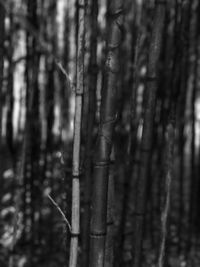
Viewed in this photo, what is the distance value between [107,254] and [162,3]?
602 millimetres

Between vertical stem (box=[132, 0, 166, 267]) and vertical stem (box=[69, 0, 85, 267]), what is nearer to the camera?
vertical stem (box=[69, 0, 85, 267])

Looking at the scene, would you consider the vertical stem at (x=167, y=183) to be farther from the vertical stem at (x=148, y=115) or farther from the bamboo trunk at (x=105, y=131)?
the bamboo trunk at (x=105, y=131)

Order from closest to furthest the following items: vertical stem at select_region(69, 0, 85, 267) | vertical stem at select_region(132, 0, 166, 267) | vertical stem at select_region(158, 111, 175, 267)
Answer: vertical stem at select_region(69, 0, 85, 267) < vertical stem at select_region(132, 0, 166, 267) < vertical stem at select_region(158, 111, 175, 267)

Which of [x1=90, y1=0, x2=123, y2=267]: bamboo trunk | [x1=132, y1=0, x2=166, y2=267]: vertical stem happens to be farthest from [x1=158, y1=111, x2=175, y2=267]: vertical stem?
[x1=90, y1=0, x2=123, y2=267]: bamboo trunk

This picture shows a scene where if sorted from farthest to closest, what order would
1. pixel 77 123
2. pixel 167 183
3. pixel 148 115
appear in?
pixel 167 183 < pixel 148 115 < pixel 77 123

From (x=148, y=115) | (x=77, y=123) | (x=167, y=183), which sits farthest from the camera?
(x=167, y=183)

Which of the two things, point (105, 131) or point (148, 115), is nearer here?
point (105, 131)

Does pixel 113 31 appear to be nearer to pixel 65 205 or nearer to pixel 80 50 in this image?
pixel 80 50

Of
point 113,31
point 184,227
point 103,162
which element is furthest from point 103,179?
point 184,227

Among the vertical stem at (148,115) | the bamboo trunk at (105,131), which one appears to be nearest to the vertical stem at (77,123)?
the bamboo trunk at (105,131)

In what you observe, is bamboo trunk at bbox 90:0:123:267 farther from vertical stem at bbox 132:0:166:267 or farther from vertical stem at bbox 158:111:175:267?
vertical stem at bbox 158:111:175:267

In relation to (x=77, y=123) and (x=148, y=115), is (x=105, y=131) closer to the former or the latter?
(x=77, y=123)

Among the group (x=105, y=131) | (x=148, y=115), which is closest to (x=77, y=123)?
(x=105, y=131)

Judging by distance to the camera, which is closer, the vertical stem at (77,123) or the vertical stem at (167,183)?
the vertical stem at (77,123)
